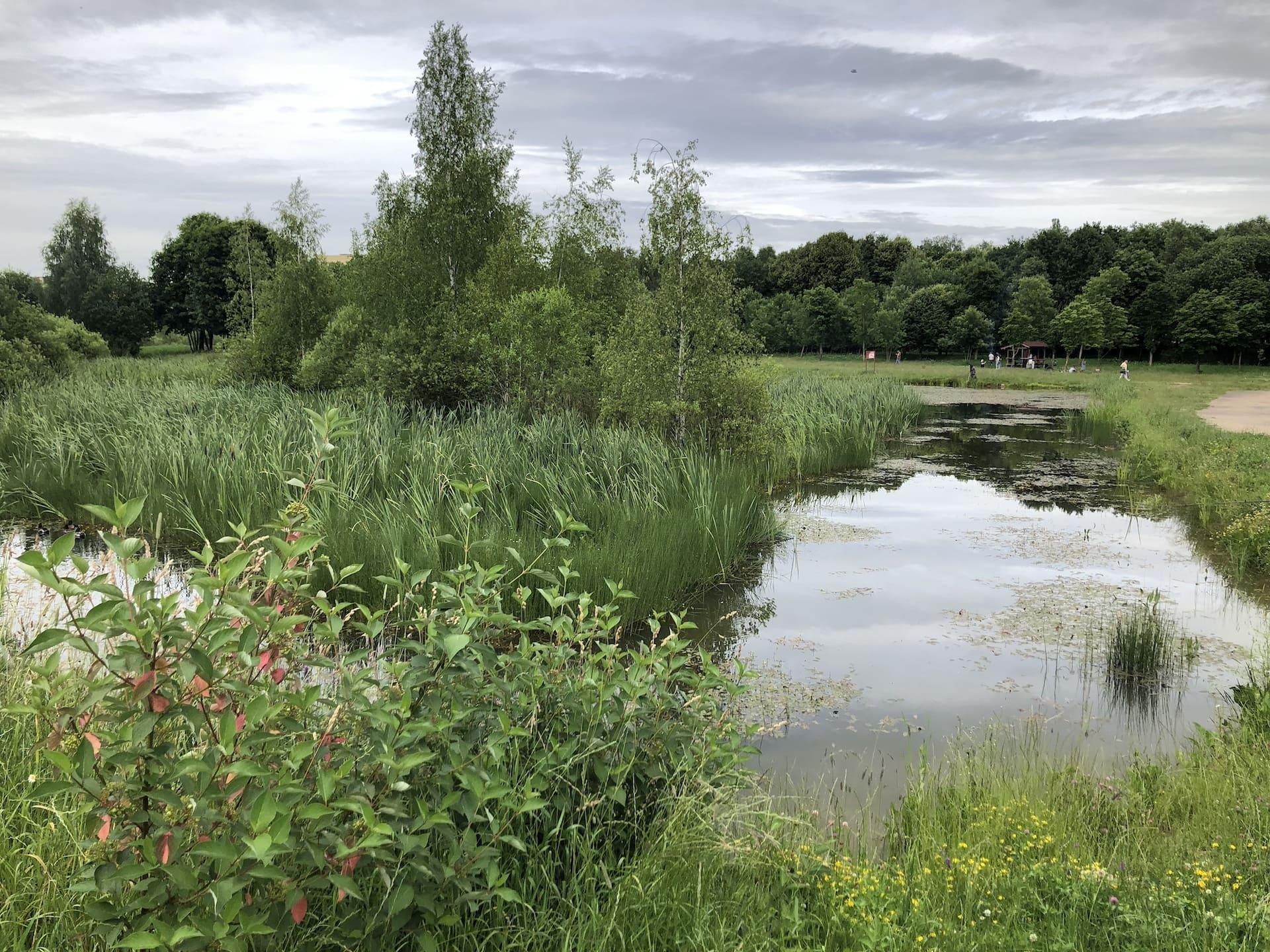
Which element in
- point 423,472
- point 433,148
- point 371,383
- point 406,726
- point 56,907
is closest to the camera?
point 406,726

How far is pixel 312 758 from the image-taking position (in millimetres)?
2318

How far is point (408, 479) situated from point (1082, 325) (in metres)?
55.2

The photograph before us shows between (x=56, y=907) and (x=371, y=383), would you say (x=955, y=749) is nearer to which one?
(x=56, y=907)

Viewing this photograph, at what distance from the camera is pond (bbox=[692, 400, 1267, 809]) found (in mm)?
4988

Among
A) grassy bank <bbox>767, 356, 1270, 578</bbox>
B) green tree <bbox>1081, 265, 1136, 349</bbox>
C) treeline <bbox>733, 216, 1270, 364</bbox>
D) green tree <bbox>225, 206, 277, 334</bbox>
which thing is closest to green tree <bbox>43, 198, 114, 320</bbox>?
green tree <bbox>225, 206, 277, 334</bbox>

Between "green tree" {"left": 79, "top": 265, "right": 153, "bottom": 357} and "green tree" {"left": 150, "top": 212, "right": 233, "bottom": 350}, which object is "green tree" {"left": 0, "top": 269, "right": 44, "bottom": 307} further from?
"green tree" {"left": 150, "top": 212, "right": 233, "bottom": 350}

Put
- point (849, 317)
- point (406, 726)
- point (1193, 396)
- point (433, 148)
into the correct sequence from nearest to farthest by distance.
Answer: point (406, 726), point (433, 148), point (1193, 396), point (849, 317)

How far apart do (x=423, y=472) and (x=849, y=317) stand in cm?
5804

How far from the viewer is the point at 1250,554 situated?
8.75 metres

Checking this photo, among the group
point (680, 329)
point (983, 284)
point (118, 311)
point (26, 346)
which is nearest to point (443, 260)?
point (680, 329)

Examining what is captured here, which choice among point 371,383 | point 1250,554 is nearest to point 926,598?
point 1250,554

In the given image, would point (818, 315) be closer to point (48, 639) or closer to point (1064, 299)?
point (1064, 299)

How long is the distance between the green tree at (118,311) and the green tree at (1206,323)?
65451mm

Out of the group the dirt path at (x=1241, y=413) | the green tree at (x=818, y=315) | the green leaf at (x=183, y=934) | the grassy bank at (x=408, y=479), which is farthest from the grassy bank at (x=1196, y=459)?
the green tree at (x=818, y=315)
